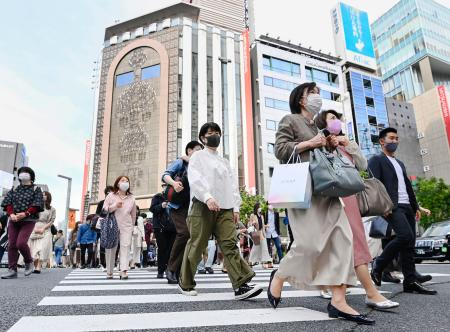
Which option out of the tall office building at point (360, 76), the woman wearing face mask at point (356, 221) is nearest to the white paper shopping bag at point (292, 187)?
the woman wearing face mask at point (356, 221)

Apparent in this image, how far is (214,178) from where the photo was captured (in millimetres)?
3568

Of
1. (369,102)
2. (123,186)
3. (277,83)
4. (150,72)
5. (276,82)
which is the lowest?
(123,186)

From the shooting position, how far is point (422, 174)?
53.0 metres

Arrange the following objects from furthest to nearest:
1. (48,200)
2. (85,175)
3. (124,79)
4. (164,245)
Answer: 1. (85,175)
2. (124,79)
3. (48,200)
4. (164,245)

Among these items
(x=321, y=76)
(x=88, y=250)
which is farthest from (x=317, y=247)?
(x=321, y=76)

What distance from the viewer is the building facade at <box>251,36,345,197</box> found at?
138 feet

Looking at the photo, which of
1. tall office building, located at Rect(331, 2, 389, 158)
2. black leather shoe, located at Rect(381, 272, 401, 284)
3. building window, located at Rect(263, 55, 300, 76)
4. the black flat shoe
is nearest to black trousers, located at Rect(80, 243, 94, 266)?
black leather shoe, located at Rect(381, 272, 401, 284)

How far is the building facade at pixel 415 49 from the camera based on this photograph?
63250 millimetres

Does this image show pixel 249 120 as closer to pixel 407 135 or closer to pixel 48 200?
pixel 407 135

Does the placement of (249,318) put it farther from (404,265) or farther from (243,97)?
(243,97)

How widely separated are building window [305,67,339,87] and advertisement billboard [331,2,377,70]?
4.00 meters

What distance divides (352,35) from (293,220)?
191ft

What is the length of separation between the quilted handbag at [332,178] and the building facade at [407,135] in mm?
54750

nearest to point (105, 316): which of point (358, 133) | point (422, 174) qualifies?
point (358, 133)
